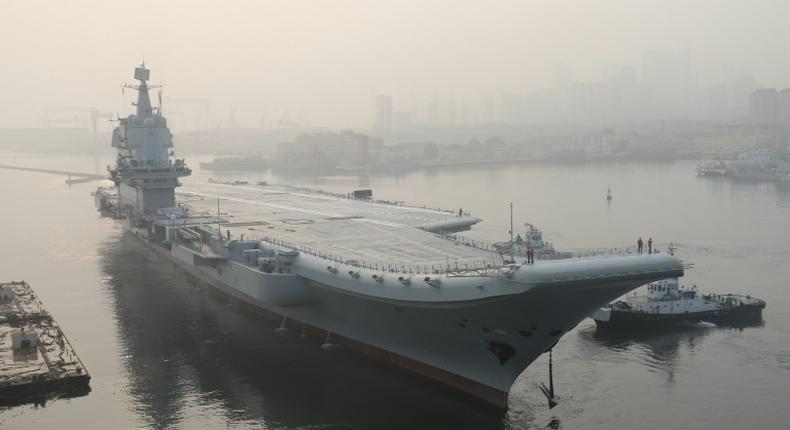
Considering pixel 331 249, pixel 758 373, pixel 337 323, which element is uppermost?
pixel 331 249

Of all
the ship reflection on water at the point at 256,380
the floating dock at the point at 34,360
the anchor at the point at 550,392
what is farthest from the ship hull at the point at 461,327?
the floating dock at the point at 34,360

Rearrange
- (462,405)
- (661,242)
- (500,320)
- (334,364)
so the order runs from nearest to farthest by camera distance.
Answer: (500,320)
(462,405)
(334,364)
(661,242)

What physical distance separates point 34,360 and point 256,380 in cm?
544

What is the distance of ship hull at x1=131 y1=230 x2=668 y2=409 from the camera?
13875mm

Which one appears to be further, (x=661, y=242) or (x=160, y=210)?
(x=661, y=242)

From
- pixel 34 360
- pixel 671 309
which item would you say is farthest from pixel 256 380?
pixel 671 309

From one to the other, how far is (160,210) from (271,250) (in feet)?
35.3

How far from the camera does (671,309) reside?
2205 centimetres

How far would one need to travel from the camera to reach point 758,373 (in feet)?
58.7

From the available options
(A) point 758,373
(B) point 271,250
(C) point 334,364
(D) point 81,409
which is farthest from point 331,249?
(A) point 758,373

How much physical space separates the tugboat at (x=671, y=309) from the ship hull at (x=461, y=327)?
6.98m

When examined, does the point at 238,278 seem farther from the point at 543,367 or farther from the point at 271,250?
the point at 543,367

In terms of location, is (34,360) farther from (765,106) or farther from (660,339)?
(765,106)

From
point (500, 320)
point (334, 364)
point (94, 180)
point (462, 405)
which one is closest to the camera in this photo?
point (500, 320)
